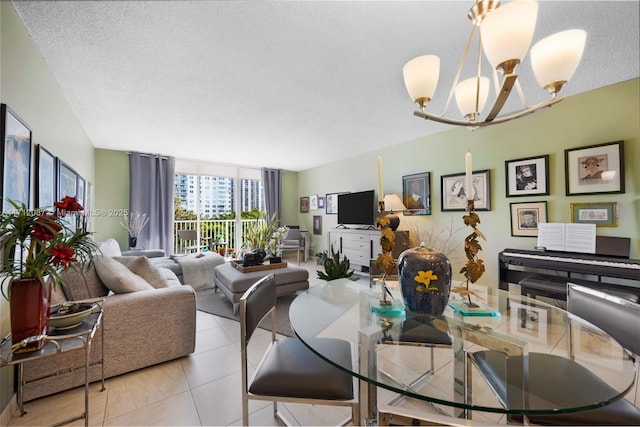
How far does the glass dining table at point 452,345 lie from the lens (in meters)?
0.86

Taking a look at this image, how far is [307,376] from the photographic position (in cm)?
108

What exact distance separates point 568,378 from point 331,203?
5.03 metres

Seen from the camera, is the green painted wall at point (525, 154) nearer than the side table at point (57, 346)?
No

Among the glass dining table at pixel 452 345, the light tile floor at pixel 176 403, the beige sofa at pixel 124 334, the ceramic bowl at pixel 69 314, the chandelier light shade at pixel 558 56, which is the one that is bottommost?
the light tile floor at pixel 176 403

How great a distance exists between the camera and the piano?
2.16m

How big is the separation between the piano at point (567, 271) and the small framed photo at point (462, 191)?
78 centimetres

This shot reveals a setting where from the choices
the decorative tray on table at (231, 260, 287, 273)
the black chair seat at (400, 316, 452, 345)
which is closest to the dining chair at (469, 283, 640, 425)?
the black chair seat at (400, 316, 452, 345)

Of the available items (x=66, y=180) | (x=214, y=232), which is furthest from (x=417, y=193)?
(x=214, y=232)

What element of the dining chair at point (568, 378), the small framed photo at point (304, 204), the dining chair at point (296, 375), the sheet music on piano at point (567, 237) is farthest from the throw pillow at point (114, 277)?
the small framed photo at point (304, 204)

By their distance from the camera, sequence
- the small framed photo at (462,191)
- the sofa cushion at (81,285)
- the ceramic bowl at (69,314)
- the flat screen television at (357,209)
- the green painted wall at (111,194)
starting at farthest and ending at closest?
the flat screen television at (357,209)
the green painted wall at (111,194)
the small framed photo at (462,191)
the sofa cushion at (81,285)
the ceramic bowl at (69,314)

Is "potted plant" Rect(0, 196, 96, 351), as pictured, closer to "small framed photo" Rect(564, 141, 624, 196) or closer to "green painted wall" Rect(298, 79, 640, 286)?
"green painted wall" Rect(298, 79, 640, 286)

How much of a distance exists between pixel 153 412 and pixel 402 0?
2.76 m

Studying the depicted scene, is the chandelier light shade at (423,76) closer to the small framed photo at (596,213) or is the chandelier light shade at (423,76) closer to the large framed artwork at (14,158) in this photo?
the large framed artwork at (14,158)

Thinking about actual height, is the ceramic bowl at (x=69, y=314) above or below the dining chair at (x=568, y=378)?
above
